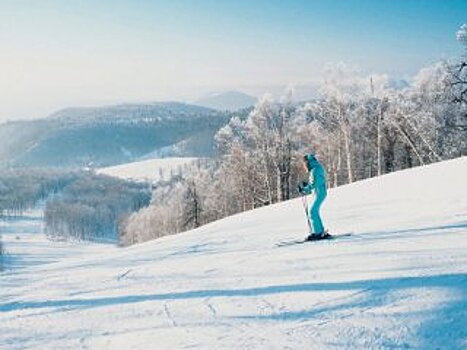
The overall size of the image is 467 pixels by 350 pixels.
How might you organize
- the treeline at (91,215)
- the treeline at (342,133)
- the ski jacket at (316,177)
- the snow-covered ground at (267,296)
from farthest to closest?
1. the treeline at (91,215)
2. the treeline at (342,133)
3. the ski jacket at (316,177)
4. the snow-covered ground at (267,296)

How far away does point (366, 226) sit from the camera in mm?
14703

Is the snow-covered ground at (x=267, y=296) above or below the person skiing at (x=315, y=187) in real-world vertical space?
below

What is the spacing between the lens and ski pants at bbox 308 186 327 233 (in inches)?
524

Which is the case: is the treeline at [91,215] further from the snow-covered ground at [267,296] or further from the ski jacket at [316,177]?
the snow-covered ground at [267,296]

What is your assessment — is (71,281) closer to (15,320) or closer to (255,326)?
(15,320)

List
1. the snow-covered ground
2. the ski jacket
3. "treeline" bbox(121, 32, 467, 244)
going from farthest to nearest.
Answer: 1. "treeline" bbox(121, 32, 467, 244)
2. the ski jacket
3. the snow-covered ground

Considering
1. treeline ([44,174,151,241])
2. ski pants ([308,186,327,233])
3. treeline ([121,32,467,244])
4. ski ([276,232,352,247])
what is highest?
treeline ([121,32,467,244])

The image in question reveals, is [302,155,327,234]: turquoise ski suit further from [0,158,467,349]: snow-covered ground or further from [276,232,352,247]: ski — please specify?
[0,158,467,349]: snow-covered ground

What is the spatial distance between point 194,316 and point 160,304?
1027mm

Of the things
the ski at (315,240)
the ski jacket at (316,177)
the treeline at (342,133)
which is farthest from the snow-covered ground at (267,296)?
the treeline at (342,133)

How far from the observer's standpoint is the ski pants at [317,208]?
13305mm

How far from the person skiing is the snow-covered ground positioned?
0.97m

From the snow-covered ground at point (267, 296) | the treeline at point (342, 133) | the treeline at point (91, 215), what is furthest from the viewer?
the treeline at point (91, 215)


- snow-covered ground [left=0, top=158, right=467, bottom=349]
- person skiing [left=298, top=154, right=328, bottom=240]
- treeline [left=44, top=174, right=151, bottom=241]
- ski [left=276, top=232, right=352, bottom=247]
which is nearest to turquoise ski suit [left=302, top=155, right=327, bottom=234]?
person skiing [left=298, top=154, right=328, bottom=240]
